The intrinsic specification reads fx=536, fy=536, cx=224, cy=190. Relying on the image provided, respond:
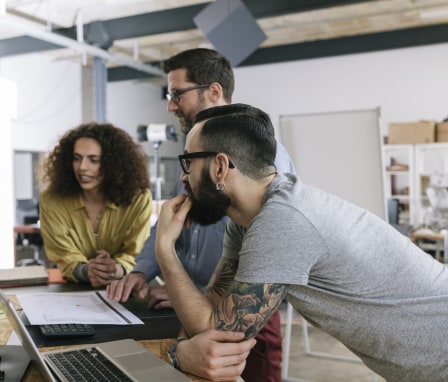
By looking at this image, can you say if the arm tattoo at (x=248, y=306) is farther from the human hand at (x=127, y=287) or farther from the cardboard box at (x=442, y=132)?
the cardboard box at (x=442, y=132)

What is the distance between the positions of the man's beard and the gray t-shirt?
0.11m

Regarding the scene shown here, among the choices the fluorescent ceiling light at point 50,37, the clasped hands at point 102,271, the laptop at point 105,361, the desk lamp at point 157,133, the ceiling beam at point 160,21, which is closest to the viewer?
the laptop at point 105,361

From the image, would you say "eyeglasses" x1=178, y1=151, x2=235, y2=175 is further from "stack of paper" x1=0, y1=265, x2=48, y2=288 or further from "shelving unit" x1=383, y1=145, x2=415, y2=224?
"shelving unit" x1=383, y1=145, x2=415, y2=224

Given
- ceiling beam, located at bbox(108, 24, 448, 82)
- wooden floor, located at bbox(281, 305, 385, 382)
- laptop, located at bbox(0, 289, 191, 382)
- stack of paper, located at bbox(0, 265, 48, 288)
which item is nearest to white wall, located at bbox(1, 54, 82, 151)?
ceiling beam, located at bbox(108, 24, 448, 82)

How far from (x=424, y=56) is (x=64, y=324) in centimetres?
797

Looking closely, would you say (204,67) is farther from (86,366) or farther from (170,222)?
(86,366)

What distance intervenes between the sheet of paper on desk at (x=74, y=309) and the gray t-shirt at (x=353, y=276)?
0.40m

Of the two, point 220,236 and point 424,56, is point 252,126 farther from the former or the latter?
point 424,56

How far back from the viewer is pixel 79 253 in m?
2.04

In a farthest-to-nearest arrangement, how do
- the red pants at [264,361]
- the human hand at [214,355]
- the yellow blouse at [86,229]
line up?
the yellow blouse at [86,229], the red pants at [264,361], the human hand at [214,355]

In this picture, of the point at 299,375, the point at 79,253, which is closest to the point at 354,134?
the point at 299,375

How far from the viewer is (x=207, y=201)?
4.18 feet

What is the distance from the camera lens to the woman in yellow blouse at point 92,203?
209cm

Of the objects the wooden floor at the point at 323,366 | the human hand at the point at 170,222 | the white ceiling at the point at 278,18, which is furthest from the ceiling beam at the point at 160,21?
the human hand at the point at 170,222
